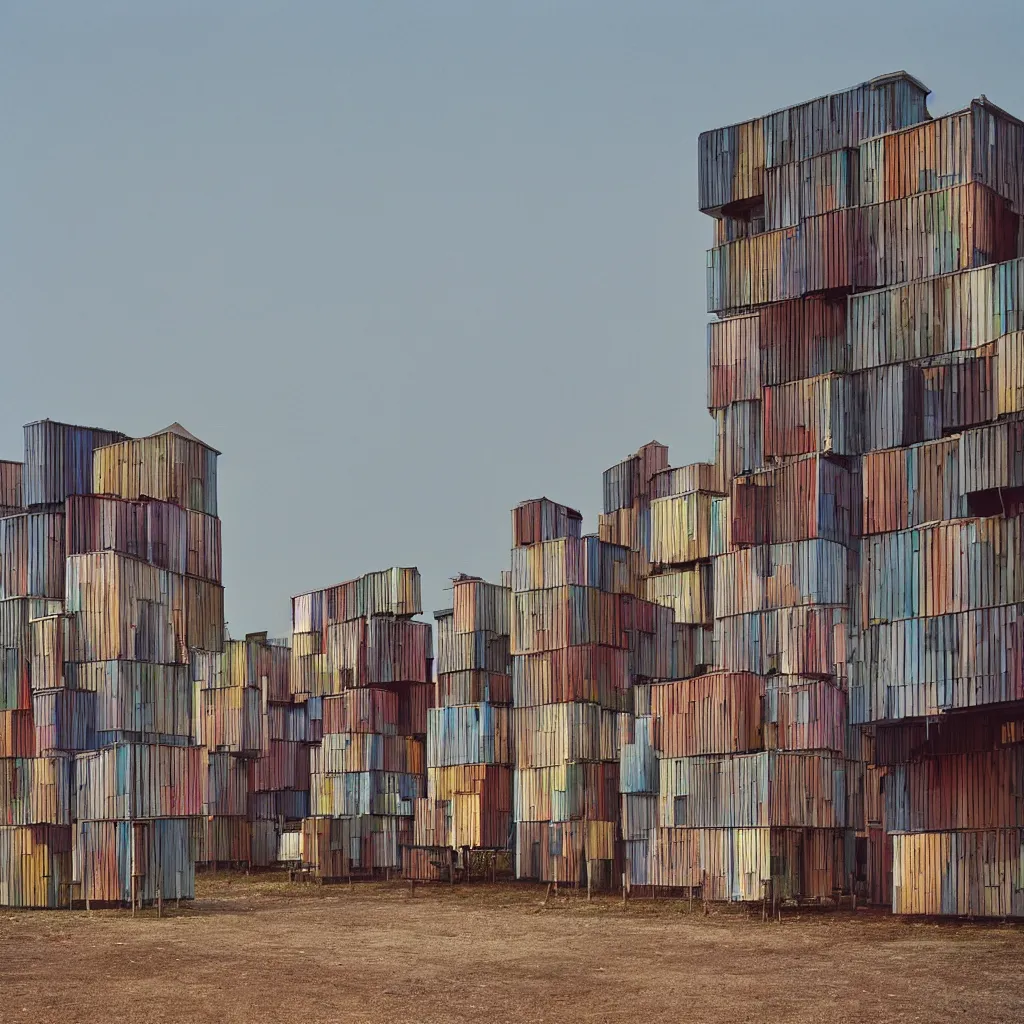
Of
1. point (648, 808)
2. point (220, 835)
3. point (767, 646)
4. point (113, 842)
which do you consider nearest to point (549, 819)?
point (648, 808)

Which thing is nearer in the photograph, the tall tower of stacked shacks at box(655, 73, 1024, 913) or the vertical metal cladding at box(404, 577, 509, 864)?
the tall tower of stacked shacks at box(655, 73, 1024, 913)

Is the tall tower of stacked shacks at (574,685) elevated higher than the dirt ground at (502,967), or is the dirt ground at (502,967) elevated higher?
the tall tower of stacked shacks at (574,685)

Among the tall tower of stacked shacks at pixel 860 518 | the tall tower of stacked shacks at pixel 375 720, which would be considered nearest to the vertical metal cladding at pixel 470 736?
the tall tower of stacked shacks at pixel 375 720

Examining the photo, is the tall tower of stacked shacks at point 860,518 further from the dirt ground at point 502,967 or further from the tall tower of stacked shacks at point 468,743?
the tall tower of stacked shacks at point 468,743

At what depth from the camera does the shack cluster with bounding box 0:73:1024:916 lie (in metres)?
37.4

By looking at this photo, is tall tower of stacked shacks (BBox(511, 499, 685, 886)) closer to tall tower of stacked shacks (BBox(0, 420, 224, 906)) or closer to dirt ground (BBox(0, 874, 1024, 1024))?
dirt ground (BBox(0, 874, 1024, 1024))

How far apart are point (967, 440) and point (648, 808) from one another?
54.1 feet

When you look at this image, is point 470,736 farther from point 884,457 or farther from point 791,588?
point 884,457

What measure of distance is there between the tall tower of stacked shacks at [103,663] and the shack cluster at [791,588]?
0.07 meters

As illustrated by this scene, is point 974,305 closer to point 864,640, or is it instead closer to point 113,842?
point 864,640

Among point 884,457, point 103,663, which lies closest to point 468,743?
point 103,663

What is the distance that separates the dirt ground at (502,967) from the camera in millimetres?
23102

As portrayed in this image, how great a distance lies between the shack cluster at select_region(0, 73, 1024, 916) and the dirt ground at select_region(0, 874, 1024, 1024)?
2.07m

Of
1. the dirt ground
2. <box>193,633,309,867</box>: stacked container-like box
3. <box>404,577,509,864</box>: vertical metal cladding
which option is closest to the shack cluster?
the dirt ground
